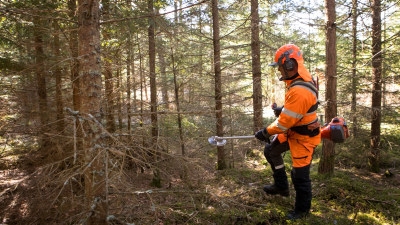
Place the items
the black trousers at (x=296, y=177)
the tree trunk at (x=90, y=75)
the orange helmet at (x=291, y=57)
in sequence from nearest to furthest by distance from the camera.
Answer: the tree trunk at (x=90, y=75) → the orange helmet at (x=291, y=57) → the black trousers at (x=296, y=177)

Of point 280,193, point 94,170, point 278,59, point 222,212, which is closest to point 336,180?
point 280,193

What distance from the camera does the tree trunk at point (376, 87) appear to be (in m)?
10.3

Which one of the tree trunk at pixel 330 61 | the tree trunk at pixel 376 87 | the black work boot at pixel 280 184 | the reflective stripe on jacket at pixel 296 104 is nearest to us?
the reflective stripe on jacket at pixel 296 104

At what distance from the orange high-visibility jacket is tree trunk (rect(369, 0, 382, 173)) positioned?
24.6ft

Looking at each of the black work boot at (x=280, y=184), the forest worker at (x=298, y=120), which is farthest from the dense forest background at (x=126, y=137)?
the forest worker at (x=298, y=120)

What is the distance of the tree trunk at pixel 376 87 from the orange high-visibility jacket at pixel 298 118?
7493mm

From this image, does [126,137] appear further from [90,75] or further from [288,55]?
[288,55]

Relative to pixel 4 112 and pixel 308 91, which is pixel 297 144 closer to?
pixel 308 91

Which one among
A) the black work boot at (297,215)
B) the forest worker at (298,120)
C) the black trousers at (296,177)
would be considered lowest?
the black work boot at (297,215)

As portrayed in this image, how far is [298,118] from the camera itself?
3.93 m

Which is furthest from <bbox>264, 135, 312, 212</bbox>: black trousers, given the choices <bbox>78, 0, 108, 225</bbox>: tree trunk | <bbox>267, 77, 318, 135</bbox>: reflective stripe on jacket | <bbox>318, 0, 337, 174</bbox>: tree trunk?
<bbox>318, 0, 337, 174</bbox>: tree trunk

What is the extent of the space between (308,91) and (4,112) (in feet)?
20.0

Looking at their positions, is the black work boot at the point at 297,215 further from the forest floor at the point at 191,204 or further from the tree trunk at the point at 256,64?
the tree trunk at the point at 256,64

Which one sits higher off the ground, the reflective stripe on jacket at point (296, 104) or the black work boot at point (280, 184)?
the reflective stripe on jacket at point (296, 104)
